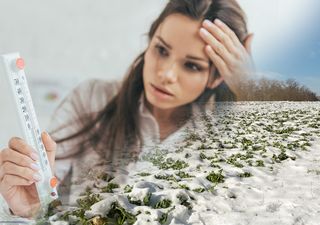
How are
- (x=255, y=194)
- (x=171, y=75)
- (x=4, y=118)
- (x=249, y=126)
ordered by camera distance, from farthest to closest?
(x=249, y=126) < (x=255, y=194) < (x=4, y=118) < (x=171, y=75)

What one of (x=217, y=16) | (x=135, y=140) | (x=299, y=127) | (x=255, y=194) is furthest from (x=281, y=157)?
(x=217, y=16)

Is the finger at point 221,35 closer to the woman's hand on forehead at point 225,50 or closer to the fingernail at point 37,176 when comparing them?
the woman's hand on forehead at point 225,50

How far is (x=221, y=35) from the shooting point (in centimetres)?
127

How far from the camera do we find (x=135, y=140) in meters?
1.56

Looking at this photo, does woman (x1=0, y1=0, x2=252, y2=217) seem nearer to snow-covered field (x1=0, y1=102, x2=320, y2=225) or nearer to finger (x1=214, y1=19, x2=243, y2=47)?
finger (x1=214, y1=19, x2=243, y2=47)

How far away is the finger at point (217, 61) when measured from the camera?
1272 mm

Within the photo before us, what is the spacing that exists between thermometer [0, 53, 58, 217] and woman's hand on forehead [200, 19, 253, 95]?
1.68 ft

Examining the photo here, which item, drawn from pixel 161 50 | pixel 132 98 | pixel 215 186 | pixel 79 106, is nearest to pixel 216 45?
pixel 161 50

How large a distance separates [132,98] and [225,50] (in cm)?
31

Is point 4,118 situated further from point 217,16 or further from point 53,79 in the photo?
point 217,16

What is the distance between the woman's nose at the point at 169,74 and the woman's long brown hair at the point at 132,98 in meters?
0.10

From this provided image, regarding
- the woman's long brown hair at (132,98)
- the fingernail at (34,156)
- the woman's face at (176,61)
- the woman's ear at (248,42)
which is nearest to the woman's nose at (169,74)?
the woman's face at (176,61)

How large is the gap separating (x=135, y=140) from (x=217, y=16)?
520 mm

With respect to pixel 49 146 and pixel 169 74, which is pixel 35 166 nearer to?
pixel 49 146
